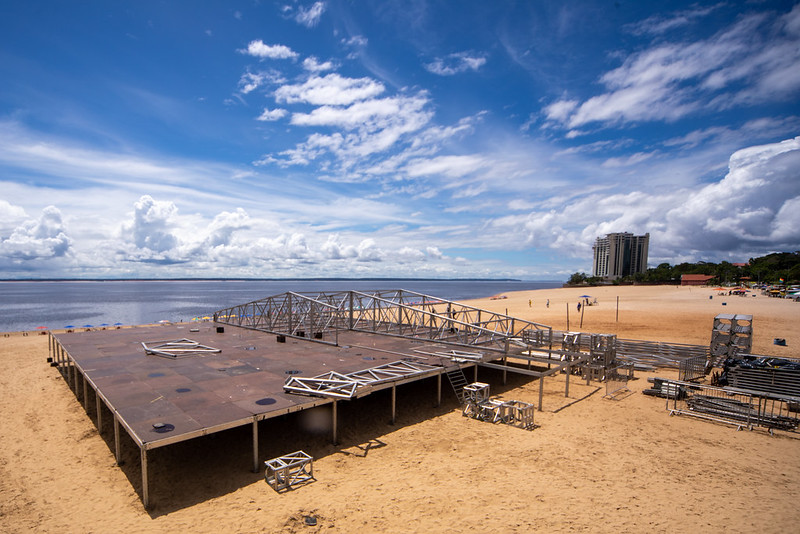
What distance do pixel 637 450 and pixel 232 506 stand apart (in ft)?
45.4

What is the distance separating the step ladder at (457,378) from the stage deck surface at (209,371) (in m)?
0.91

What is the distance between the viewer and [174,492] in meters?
11.8

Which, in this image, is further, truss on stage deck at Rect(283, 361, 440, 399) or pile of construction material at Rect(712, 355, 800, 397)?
pile of construction material at Rect(712, 355, 800, 397)

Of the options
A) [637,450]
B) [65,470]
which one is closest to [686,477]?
[637,450]

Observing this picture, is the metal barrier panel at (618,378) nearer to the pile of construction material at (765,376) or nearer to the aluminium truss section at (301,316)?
the pile of construction material at (765,376)

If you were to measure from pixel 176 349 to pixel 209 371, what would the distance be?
6.73 metres

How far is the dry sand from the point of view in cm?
1019

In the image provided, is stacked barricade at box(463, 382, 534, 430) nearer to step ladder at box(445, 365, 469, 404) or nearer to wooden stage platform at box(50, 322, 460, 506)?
step ladder at box(445, 365, 469, 404)

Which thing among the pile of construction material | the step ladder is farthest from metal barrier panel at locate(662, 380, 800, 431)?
the step ladder

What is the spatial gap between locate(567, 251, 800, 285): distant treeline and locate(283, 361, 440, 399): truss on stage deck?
161700 mm

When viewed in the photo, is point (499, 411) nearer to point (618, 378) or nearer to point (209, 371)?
point (618, 378)

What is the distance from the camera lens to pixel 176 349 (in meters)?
24.1

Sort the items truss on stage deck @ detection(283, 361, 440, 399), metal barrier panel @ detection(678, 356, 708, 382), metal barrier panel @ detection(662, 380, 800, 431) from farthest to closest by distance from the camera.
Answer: metal barrier panel @ detection(678, 356, 708, 382)
metal barrier panel @ detection(662, 380, 800, 431)
truss on stage deck @ detection(283, 361, 440, 399)

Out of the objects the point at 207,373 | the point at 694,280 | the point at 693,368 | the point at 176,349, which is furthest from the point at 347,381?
the point at 694,280
